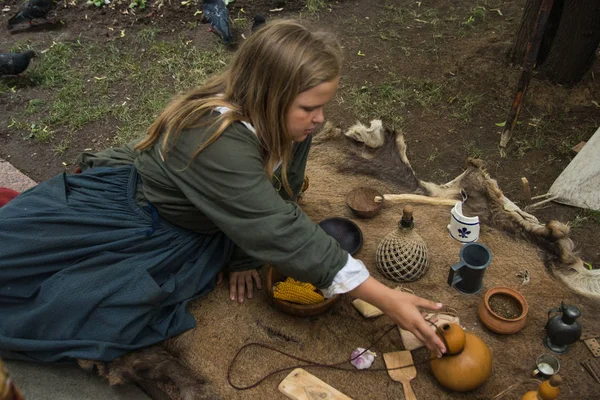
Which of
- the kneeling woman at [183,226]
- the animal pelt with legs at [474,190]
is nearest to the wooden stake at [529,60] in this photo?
the animal pelt with legs at [474,190]

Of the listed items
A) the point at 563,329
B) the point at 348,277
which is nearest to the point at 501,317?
the point at 563,329

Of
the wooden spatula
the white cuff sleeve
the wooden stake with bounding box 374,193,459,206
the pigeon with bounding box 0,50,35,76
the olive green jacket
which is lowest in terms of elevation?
the pigeon with bounding box 0,50,35,76

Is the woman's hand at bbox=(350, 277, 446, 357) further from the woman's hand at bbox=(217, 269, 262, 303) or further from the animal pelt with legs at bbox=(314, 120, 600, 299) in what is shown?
the animal pelt with legs at bbox=(314, 120, 600, 299)

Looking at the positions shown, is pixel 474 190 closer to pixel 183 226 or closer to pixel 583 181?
pixel 583 181

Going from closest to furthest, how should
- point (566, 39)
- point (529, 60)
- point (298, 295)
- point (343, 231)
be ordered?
point (298, 295) < point (343, 231) < point (529, 60) < point (566, 39)

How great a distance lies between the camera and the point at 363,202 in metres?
2.69

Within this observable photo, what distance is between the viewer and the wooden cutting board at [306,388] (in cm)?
182

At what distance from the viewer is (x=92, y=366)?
1.93 meters

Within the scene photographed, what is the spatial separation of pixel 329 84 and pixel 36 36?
4827 mm

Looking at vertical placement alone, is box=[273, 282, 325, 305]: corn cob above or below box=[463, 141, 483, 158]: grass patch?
above

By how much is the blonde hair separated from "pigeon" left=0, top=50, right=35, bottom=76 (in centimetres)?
334

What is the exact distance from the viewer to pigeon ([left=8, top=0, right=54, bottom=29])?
5293 mm

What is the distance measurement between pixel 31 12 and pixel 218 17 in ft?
6.77

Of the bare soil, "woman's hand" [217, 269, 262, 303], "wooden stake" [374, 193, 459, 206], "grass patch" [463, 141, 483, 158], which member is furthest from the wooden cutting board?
"grass patch" [463, 141, 483, 158]
